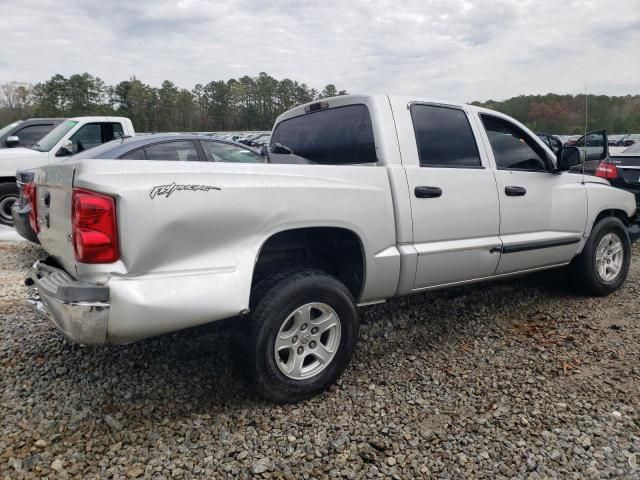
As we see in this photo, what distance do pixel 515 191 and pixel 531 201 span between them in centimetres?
24

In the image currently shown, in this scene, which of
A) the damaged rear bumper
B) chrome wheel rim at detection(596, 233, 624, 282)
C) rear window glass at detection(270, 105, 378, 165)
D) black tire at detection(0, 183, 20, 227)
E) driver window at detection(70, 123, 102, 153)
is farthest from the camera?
driver window at detection(70, 123, 102, 153)

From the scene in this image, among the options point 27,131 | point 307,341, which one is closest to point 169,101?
point 27,131

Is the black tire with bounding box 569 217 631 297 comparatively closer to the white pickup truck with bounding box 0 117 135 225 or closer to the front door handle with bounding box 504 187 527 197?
the front door handle with bounding box 504 187 527 197

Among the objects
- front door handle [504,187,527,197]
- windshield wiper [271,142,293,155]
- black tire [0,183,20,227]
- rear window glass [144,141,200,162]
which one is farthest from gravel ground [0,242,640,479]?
black tire [0,183,20,227]

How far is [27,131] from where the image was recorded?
8734 mm

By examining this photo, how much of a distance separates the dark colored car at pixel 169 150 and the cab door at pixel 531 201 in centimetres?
253

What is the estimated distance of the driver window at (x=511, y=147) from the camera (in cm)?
378

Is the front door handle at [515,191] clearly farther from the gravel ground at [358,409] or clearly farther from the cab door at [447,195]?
the gravel ground at [358,409]

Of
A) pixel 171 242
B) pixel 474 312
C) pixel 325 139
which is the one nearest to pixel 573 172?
pixel 474 312

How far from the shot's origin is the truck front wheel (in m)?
7.73

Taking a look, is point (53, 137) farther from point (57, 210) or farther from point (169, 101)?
point (169, 101)

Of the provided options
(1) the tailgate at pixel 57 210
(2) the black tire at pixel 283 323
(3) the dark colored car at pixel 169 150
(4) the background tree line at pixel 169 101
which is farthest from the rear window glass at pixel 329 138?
(4) the background tree line at pixel 169 101

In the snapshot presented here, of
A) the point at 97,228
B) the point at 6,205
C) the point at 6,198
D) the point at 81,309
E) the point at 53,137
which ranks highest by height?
the point at 53,137

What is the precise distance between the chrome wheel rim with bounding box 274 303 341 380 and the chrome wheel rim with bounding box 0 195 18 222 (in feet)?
23.3
